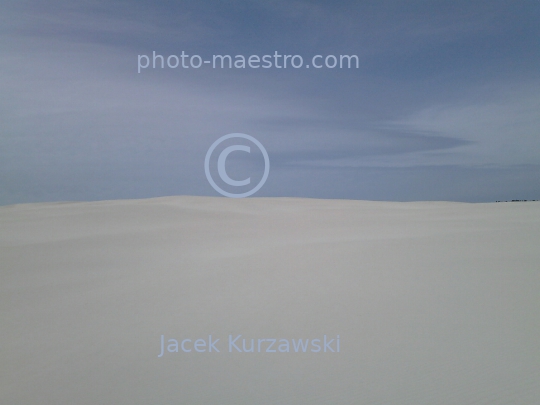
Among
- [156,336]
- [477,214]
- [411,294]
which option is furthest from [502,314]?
[477,214]

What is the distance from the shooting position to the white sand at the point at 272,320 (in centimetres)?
253

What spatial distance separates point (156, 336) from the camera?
9.77 ft

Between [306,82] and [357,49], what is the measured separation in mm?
444

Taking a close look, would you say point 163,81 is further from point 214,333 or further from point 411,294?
point 411,294

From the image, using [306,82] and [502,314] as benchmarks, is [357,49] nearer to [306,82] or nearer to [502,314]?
[306,82]

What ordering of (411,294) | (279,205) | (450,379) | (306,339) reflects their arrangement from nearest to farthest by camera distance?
(450,379)
(306,339)
(411,294)
(279,205)

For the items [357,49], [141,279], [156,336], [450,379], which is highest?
[357,49]

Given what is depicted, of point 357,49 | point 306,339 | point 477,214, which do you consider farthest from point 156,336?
point 477,214

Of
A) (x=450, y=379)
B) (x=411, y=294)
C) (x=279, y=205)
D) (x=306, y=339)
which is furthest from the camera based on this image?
(x=279, y=205)

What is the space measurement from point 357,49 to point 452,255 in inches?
120

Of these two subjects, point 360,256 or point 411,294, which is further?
point 360,256

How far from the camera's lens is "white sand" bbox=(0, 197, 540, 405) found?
2.53 m

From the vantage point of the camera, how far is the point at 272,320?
3172 millimetres

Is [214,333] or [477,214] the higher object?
[477,214]
